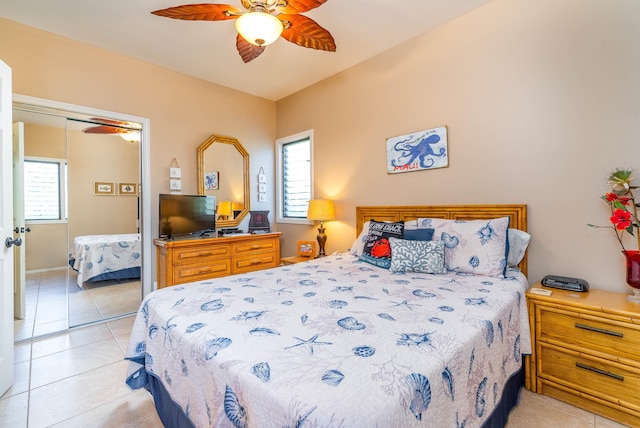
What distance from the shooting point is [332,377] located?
87cm

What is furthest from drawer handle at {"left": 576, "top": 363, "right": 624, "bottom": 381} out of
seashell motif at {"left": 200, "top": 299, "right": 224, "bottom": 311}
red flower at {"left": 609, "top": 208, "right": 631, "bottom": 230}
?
seashell motif at {"left": 200, "top": 299, "right": 224, "bottom": 311}

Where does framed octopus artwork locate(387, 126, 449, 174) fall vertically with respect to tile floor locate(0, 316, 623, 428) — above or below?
above

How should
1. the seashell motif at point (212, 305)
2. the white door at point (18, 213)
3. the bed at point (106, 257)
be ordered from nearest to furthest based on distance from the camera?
1. the seashell motif at point (212, 305)
2. the white door at point (18, 213)
3. the bed at point (106, 257)

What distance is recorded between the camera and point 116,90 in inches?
126

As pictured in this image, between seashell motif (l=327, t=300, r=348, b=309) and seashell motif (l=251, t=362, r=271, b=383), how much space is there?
61cm

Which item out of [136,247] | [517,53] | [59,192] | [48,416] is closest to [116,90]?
[59,192]

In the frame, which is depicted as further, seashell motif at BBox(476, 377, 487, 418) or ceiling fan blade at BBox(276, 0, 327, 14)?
ceiling fan blade at BBox(276, 0, 327, 14)

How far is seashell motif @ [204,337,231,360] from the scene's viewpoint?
108 centimetres

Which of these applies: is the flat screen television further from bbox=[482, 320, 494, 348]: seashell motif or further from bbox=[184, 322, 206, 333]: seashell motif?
bbox=[482, 320, 494, 348]: seashell motif

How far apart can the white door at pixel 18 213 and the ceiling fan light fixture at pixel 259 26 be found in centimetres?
246

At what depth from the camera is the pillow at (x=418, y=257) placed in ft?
7.23

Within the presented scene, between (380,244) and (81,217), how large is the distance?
3110mm

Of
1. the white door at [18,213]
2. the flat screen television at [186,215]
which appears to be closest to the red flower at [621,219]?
the flat screen television at [186,215]

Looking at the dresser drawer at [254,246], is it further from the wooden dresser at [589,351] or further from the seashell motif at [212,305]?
the wooden dresser at [589,351]
